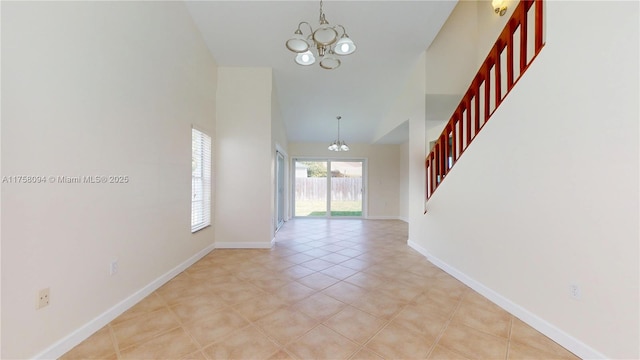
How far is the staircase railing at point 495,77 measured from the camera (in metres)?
2.04

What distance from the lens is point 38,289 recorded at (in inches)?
55.5

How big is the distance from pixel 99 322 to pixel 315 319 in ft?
5.26

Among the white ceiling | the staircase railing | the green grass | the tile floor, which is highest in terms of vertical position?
the white ceiling

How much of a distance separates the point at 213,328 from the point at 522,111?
2945mm

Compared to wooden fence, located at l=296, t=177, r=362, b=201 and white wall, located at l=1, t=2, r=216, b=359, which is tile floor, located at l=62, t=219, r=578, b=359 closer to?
white wall, located at l=1, t=2, r=216, b=359

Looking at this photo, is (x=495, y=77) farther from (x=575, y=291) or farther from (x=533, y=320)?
(x=533, y=320)

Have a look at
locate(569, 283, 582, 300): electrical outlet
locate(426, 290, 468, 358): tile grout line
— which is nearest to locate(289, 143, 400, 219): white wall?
locate(426, 290, 468, 358): tile grout line

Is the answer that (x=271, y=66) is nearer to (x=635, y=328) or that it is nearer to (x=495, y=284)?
(x=495, y=284)

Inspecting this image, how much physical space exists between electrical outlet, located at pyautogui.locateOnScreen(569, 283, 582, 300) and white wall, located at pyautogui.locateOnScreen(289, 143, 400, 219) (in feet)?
19.3

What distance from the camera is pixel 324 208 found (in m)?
7.67

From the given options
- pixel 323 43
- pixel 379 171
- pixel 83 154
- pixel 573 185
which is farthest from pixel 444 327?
pixel 379 171

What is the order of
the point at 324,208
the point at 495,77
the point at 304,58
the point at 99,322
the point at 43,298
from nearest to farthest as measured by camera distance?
the point at 43,298
the point at 99,322
the point at 495,77
the point at 304,58
the point at 324,208

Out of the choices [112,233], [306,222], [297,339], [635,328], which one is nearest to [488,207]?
[635,328]

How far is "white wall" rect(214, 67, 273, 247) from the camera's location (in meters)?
3.94
